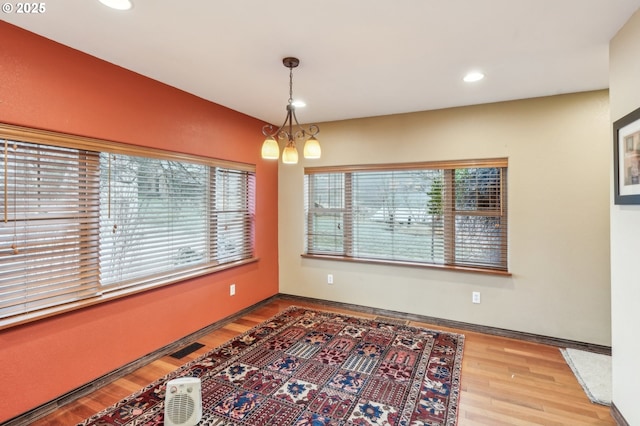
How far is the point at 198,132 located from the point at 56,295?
6.34 ft

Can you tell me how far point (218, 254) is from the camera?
374cm

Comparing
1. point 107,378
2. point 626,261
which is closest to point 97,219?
point 107,378

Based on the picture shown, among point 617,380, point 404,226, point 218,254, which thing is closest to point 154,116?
point 218,254

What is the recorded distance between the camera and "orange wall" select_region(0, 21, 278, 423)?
2.04m

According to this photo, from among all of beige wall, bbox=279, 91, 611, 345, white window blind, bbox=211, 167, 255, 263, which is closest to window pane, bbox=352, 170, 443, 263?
beige wall, bbox=279, 91, 611, 345

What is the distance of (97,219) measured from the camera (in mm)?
2498

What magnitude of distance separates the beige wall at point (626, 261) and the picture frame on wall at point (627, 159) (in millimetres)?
64

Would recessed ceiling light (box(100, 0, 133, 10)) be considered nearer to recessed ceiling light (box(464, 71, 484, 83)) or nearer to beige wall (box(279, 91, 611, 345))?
recessed ceiling light (box(464, 71, 484, 83))

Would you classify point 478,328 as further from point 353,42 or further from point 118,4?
point 118,4

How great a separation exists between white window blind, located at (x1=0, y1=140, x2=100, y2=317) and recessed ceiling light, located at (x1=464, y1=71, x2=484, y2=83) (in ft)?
10.5

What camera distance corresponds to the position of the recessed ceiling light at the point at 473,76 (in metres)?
2.73

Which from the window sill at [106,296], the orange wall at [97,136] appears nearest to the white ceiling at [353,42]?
the orange wall at [97,136]

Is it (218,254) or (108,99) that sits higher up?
(108,99)

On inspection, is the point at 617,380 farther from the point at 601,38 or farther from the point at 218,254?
the point at 218,254
